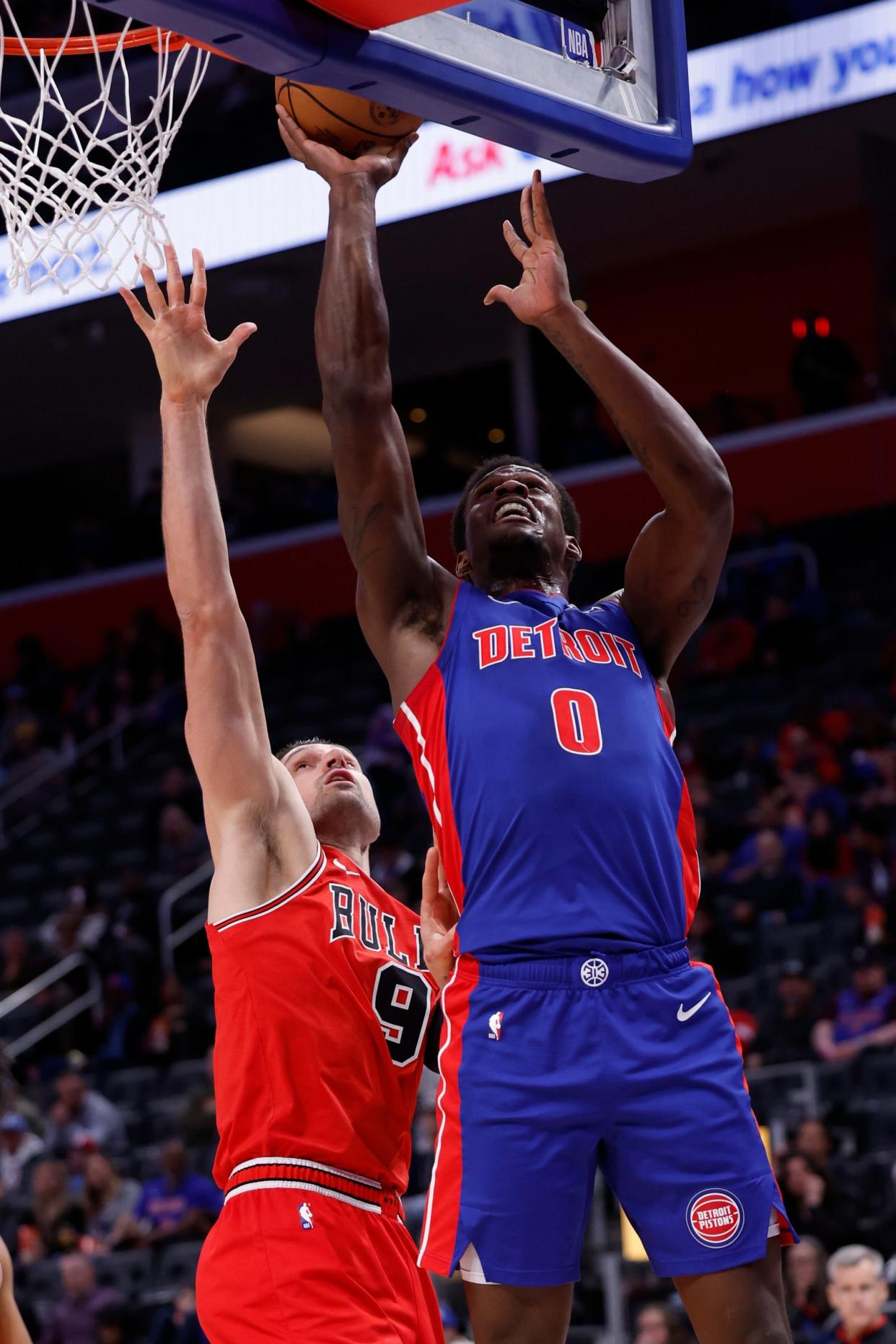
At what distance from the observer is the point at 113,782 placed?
18.2m

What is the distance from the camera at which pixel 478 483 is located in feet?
12.5

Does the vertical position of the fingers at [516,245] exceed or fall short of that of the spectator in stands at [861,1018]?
it exceeds it

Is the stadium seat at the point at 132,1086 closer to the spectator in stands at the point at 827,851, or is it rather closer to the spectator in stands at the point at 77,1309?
the spectator in stands at the point at 77,1309

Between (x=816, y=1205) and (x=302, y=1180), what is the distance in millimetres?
4856

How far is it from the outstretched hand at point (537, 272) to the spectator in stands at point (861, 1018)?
21.8 feet

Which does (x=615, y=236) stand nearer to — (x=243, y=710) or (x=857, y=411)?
(x=857, y=411)

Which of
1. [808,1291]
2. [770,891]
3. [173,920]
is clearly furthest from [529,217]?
[173,920]

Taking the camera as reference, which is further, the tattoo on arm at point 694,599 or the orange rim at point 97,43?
the orange rim at point 97,43

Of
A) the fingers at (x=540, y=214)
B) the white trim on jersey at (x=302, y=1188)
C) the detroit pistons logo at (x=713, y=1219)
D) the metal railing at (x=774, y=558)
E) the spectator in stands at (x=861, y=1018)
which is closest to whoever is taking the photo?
the detroit pistons logo at (x=713, y=1219)

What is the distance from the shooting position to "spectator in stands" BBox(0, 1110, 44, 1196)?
12000 millimetres

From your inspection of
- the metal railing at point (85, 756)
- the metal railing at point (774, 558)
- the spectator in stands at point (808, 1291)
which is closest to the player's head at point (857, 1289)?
the spectator in stands at point (808, 1291)

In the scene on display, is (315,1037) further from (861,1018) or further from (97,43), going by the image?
(861,1018)

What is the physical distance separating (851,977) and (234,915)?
692cm

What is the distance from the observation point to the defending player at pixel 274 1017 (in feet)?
12.5
